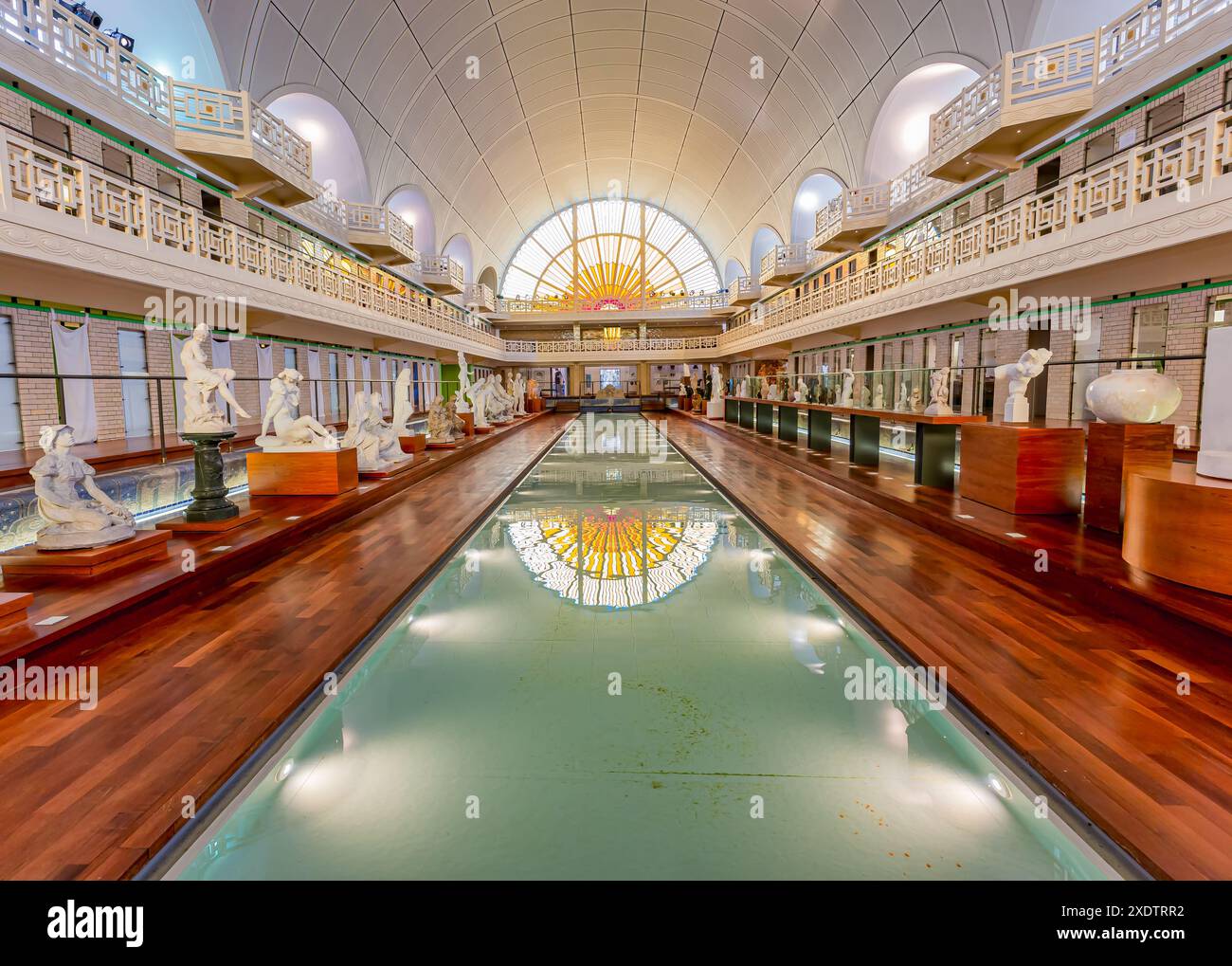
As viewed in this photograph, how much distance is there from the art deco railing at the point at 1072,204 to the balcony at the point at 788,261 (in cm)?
882

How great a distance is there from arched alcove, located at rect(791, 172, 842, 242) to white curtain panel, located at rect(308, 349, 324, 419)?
18.4 metres

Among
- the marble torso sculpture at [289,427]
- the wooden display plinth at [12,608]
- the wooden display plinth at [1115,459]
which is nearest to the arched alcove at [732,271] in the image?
the marble torso sculpture at [289,427]

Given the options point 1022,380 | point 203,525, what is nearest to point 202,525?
point 203,525

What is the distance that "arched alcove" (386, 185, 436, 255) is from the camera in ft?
86.1

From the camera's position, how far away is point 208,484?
6.16 m

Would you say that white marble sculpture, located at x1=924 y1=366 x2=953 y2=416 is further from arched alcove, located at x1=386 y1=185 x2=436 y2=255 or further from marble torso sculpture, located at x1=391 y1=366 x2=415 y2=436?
arched alcove, located at x1=386 y1=185 x2=436 y2=255

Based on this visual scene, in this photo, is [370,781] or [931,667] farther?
[931,667]

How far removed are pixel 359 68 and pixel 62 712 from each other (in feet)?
70.5

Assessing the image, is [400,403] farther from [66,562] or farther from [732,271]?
[732,271]

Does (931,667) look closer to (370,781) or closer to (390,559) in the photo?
(370,781)

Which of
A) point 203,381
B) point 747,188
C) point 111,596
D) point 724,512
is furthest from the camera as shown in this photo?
point 747,188

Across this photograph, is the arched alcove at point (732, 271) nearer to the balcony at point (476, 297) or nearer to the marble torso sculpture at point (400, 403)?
the balcony at point (476, 297)
